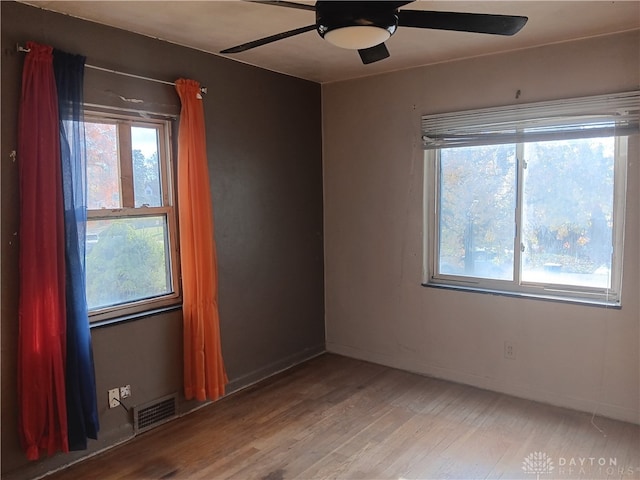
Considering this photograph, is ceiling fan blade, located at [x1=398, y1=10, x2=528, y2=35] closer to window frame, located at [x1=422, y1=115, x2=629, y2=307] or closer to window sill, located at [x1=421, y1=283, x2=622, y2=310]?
window frame, located at [x1=422, y1=115, x2=629, y2=307]

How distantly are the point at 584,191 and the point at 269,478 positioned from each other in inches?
102

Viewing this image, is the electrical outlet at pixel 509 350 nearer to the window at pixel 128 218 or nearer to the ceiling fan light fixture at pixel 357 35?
the window at pixel 128 218

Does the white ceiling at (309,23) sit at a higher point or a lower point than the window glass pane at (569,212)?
higher

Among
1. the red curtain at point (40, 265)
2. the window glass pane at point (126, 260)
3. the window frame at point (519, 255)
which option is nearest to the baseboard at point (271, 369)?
the window glass pane at point (126, 260)

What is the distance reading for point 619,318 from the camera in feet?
10.3

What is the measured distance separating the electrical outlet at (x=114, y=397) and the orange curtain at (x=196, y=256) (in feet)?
1.45

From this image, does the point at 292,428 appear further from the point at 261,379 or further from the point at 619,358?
the point at 619,358

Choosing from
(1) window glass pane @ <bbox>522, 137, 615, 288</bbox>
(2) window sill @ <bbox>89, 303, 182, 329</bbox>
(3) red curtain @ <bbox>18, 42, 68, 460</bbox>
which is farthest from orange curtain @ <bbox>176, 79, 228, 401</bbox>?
(1) window glass pane @ <bbox>522, 137, 615, 288</bbox>

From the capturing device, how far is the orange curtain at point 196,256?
316cm

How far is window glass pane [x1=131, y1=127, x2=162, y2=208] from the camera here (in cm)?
308

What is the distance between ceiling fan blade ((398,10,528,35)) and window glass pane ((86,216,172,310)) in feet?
6.44

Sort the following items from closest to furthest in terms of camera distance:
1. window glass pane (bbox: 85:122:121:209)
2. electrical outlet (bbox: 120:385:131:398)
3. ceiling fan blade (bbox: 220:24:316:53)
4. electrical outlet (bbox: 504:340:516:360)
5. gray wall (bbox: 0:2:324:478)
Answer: ceiling fan blade (bbox: 220:24:316:53)
gray wall (bbox: 0:2:324:478)
window glass pane (bbox: 85:122:121:209)
electrical outlet (bbox: 120:385:131:398)
electrical outlet (bbox: 504:340:516:360)

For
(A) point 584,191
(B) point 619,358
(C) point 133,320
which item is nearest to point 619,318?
(B) point 619,358

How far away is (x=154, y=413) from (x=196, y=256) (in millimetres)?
1029
